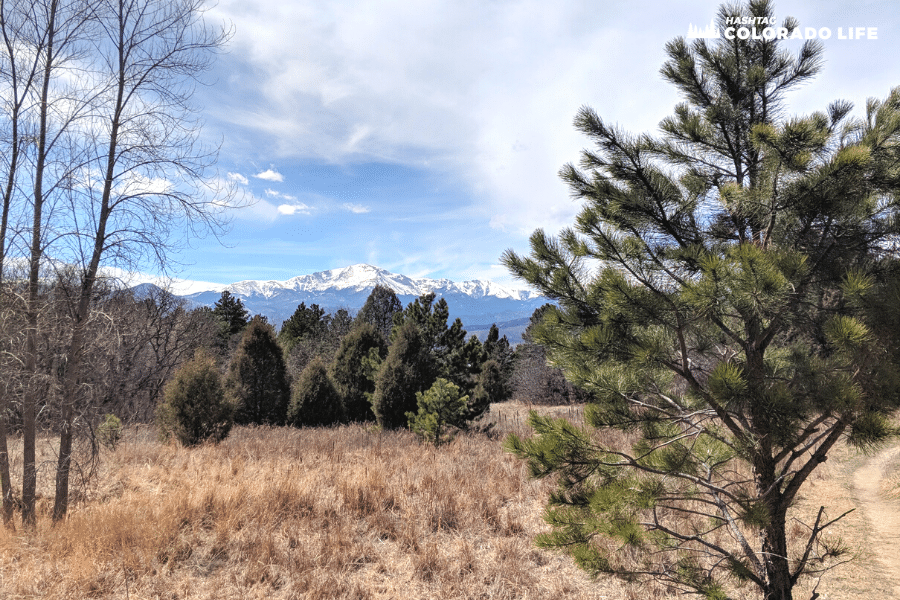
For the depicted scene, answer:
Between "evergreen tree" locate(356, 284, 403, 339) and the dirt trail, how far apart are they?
2813cm

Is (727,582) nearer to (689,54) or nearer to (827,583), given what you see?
(827,583)

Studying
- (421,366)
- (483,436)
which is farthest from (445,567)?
(421,366)

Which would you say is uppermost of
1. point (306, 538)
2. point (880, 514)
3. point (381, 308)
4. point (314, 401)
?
point (381, 308)

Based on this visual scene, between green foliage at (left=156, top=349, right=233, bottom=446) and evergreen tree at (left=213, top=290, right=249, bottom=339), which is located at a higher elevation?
evergreen tree at (left=213, top=290, right=249, bottom=339)

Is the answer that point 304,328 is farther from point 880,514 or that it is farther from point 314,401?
point 880,514

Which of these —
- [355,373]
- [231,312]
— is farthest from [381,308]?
[231,312]

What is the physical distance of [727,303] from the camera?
2.32m

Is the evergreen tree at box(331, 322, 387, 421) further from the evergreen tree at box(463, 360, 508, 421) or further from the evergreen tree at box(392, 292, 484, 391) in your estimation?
the evergreen tree at box(463, 360, 508, 421)

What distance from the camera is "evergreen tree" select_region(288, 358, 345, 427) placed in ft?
48.1

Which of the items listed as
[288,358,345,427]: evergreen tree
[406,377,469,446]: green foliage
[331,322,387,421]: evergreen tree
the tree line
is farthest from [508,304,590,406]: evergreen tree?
[406,377,469,446]: green foliage

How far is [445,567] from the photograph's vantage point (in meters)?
4.06

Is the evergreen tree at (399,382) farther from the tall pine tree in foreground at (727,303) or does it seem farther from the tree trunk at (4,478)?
the tall pine tree in foreground at (727,303)

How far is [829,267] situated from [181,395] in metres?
10.8

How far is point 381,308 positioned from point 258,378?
20.2m
